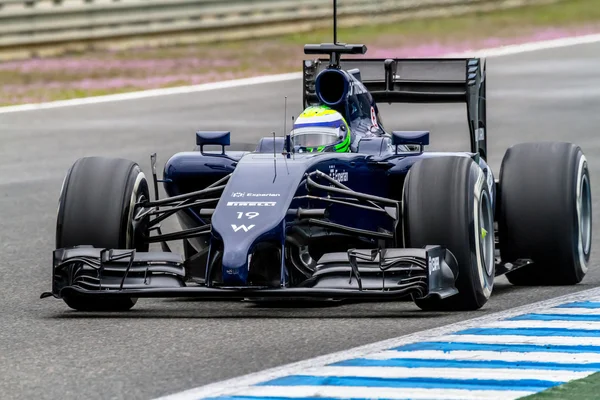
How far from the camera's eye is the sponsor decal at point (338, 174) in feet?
Answer: 31.6

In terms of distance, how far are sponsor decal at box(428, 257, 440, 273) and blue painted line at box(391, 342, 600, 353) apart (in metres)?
0.82

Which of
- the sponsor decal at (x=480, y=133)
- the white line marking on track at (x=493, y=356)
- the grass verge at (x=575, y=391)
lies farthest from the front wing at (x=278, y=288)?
the sponsor decal at (x=480, y=133)

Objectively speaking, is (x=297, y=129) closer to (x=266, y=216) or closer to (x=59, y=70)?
(x=266, y=216)

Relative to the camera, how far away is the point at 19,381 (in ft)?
23.6

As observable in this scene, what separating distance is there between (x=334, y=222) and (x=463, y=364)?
2440mm

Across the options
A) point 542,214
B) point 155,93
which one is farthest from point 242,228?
point 155,93

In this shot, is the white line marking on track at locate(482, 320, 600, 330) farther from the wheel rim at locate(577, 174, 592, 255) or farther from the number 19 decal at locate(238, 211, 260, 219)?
the wheel rim at locate(577, 174, 592, 255)

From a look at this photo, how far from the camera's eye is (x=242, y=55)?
1185 inches

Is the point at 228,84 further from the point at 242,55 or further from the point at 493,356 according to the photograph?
the point at 493,356

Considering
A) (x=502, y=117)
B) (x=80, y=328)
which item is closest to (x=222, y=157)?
(x=80, y=328)

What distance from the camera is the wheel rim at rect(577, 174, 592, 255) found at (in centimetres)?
1039

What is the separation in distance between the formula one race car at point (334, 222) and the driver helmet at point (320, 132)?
8 centimetres

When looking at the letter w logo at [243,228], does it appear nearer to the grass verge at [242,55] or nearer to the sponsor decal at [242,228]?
the sponsor decal at [242,228]

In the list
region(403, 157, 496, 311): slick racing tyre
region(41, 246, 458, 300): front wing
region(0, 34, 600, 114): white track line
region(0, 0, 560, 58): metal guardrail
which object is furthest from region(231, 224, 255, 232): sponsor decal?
region(0, 0, 560, 58): metal guardrail
